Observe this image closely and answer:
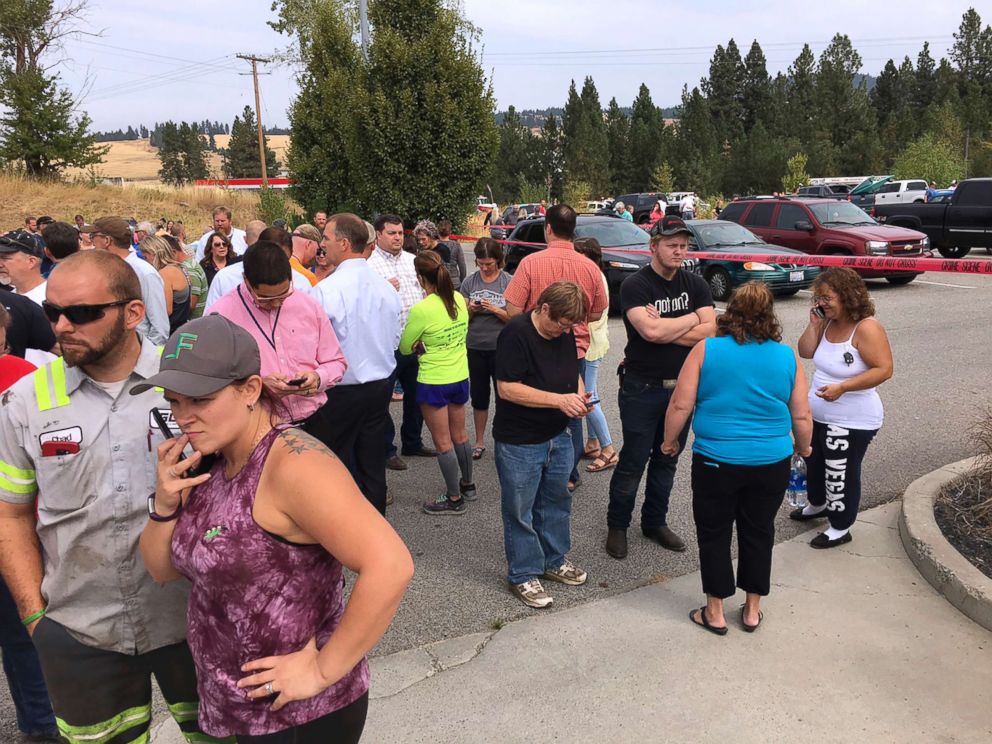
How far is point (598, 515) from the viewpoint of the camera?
5.01m

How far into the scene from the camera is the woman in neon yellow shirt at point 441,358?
4.98 m

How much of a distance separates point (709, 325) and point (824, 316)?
84 cm

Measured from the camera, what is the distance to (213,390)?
1.66 metres

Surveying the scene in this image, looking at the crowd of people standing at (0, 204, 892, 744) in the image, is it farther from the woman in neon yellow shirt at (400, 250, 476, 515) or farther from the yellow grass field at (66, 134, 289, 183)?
the yellow grass field at (66, 134, 289, 183)

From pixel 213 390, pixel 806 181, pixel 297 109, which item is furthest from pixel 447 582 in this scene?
pixel 806 181

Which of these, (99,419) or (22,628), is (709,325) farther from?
(22,628)

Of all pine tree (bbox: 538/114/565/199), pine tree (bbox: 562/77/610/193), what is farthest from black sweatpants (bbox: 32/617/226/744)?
pine tree (bbox: 538/114/565/199)

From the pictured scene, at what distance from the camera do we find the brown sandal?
5777 millimetres

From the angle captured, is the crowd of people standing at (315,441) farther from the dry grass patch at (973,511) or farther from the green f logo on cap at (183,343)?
the dry grass patch at (973,511)

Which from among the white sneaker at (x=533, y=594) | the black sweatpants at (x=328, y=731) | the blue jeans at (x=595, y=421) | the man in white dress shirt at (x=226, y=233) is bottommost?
the white sneaker at (x=533, y=594)

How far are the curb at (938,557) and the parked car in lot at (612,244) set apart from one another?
6.75m

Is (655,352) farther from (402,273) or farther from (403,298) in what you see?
(402,273)

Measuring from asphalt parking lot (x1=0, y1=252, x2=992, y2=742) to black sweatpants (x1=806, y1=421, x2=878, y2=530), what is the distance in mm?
405

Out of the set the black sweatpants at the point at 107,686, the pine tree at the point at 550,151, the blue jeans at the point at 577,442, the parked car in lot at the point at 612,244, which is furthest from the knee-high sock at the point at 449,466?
the pine tree at the point at 550,151
